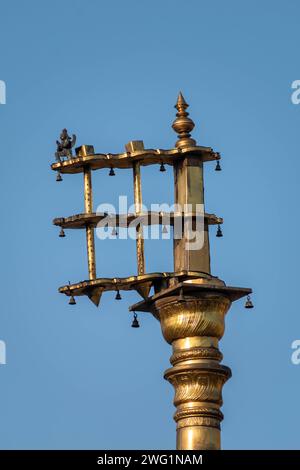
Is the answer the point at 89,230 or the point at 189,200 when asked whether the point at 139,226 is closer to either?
the point at 89,230

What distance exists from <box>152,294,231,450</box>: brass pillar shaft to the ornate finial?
11.0ft

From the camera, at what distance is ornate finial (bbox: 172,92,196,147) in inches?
7736

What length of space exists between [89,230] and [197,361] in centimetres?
346

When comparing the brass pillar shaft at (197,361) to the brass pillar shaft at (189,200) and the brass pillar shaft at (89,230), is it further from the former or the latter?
the brass pillar shaft at (89,230)

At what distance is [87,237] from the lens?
195750mm

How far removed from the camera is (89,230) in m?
196

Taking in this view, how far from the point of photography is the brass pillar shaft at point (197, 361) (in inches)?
7667

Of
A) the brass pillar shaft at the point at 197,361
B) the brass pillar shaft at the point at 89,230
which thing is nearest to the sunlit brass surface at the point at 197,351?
the brass pillar shaft at the point at 197,361

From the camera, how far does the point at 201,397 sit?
195 metres

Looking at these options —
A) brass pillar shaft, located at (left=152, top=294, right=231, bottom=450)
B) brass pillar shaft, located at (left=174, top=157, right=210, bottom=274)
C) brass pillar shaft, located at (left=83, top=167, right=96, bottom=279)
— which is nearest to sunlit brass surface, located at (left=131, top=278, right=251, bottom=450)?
brass pillar shaft, located at (left=152, top=294, right=231, bottom=450)

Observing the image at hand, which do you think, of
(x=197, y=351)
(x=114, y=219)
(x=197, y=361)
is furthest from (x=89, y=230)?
(x=197, y=361)

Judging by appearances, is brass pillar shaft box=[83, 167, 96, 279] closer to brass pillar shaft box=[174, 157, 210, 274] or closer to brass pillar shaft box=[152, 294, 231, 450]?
brass pillar shaft box=[152, 294, 231, 450]

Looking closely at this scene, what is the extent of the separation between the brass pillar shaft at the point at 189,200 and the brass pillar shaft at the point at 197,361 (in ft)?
3.00
